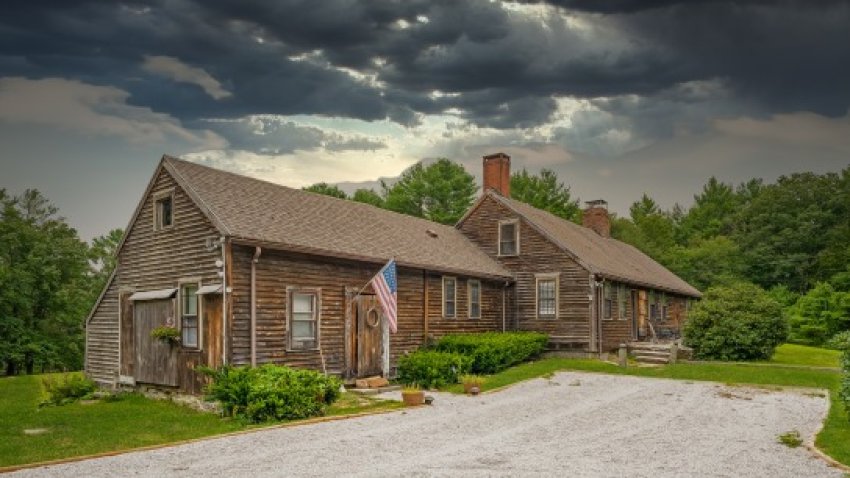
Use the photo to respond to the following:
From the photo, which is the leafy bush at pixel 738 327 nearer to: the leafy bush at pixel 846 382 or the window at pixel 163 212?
the leafy bush at pixel 846 382

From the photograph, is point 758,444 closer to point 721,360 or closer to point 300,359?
point 300,359

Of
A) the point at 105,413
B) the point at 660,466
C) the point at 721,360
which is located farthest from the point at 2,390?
the point at 721,360

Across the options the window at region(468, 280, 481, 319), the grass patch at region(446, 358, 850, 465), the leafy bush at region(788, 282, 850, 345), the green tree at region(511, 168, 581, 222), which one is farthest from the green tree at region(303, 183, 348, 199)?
the leafy bush at region(788, 282, 850, 345)

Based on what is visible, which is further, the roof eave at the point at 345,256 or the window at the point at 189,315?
the window at the point at 189,315

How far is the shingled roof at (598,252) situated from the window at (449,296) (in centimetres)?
568

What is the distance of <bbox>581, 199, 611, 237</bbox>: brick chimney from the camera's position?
1665 inches

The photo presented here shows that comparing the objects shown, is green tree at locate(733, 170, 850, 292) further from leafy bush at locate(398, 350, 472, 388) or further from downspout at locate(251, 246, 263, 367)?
downspout at locate(251, 246, 263, 367)

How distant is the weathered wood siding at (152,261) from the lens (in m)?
18.6

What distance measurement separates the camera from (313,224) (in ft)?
71.0

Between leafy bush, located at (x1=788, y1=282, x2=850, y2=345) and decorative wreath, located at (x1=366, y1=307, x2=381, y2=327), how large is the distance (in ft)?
103

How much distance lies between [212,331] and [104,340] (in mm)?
6849

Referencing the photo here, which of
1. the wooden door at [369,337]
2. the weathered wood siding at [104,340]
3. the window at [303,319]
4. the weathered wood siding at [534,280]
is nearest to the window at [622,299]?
the weathered wood siding at [534,280]

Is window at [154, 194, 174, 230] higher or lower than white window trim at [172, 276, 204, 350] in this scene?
higher

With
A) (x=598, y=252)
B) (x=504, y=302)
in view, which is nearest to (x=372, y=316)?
(x=504, y=302)
